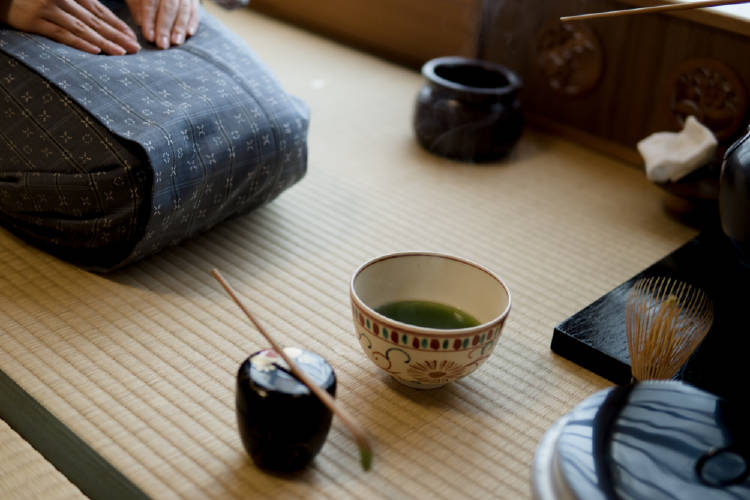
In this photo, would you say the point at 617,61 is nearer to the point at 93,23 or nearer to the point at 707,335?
the point at 707,335

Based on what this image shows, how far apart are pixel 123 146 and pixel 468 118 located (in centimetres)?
99

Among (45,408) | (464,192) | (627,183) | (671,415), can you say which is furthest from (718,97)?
(45,408)

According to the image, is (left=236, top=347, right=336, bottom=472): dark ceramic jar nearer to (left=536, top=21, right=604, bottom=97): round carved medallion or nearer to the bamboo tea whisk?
the bamboo tea whisk

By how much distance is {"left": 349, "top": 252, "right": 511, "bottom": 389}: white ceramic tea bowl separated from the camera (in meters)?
1.22

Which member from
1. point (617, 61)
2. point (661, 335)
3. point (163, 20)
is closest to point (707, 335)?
point (661, 335)

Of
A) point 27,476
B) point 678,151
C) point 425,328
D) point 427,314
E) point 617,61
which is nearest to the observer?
point 27,476

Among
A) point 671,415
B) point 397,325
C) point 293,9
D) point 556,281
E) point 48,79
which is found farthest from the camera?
point 293,9

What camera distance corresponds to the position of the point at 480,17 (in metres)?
2.58

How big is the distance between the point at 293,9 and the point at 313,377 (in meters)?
2.31

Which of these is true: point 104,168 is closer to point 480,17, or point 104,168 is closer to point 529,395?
point 529,395

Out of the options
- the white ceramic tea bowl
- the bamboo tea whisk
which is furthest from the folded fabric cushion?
the bamboo tea whisk

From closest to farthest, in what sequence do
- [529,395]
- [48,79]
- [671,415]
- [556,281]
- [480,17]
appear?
1. [671,415]
2. [529,395]
3. [48,79]
4. [556,281]
5. [480,17]

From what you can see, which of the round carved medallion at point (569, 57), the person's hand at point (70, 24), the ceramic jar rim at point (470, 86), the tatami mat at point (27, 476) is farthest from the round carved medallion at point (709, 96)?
the tatami mat at point (27, 476)

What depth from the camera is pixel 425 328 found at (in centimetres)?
124
